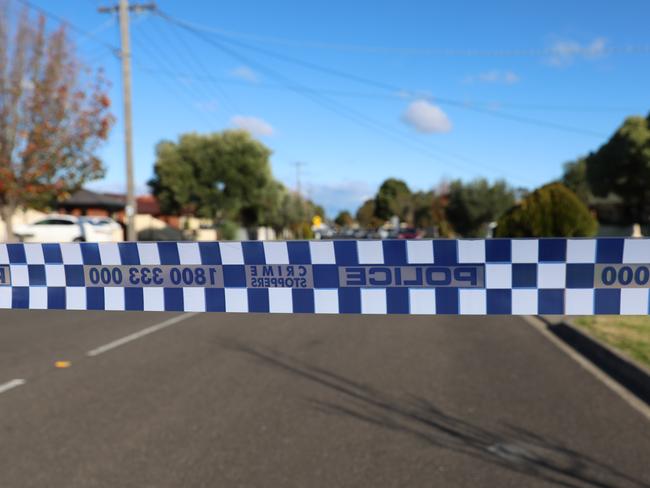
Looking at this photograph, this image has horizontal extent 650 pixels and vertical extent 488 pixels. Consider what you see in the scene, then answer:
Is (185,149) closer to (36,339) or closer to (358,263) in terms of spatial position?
(36,339)

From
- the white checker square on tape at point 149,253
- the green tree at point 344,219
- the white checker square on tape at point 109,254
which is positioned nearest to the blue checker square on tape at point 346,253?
the white checker square on tape at point 149,253

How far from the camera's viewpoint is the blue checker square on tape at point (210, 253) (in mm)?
2723

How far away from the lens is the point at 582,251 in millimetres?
2391

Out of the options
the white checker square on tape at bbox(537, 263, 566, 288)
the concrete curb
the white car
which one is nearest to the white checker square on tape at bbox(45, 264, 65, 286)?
A: the white checker square on tape at bbox(537, 263, 566, 288)

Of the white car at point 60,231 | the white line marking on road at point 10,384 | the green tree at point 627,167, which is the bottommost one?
the white line marking on road at point 10,384

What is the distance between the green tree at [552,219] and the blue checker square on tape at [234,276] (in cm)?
1401

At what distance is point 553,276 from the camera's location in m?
2.43

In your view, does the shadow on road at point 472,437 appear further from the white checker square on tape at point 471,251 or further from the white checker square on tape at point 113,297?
the white checker square on tape at point 113,297

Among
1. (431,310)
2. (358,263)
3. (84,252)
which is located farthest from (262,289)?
(84,252)

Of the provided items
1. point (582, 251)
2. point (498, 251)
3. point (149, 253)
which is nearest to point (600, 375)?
point (582, 251)

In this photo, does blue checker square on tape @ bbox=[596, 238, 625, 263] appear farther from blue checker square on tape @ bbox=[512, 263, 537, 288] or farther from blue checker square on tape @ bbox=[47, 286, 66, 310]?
blue checker square on tape @ bbox=[47, 286, 66, 310]

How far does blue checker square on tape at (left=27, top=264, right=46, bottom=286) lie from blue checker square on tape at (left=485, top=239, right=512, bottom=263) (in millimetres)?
2302

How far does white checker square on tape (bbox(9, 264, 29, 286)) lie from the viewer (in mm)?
2977

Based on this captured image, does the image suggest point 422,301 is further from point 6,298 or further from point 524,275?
point 6,298
